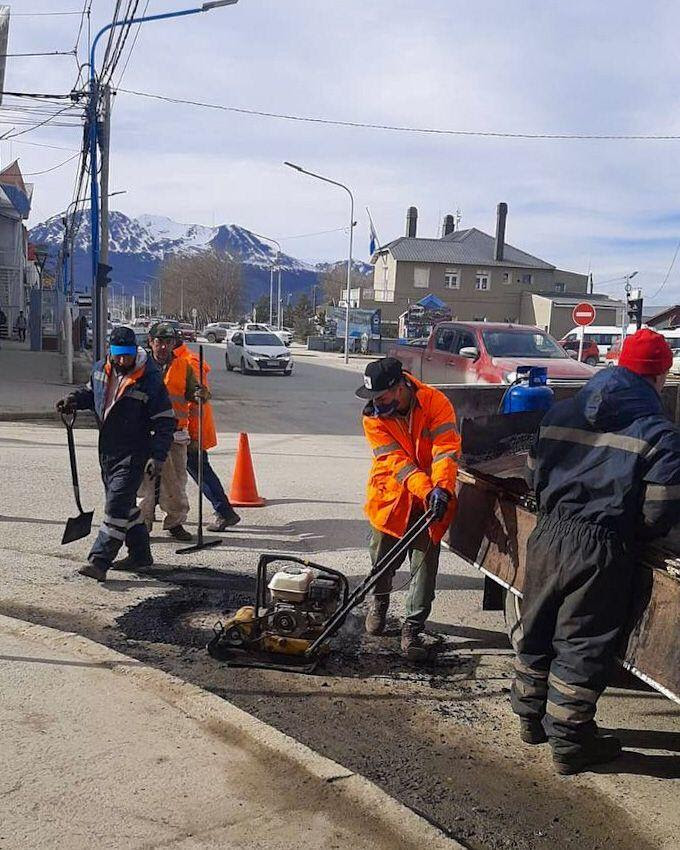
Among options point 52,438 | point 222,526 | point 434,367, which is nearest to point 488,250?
point 434,367

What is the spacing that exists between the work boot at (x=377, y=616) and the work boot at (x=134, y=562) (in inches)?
74.1

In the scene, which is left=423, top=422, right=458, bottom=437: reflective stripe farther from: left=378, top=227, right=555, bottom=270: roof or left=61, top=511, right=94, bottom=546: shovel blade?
left=378, top=227, right=555, bottom=270: roof

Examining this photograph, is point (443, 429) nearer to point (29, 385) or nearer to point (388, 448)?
point (388, 448)

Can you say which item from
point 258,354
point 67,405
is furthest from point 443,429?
point 258,354

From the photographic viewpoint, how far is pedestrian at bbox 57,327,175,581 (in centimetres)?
587

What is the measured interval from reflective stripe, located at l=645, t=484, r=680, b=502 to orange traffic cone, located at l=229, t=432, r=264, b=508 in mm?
5476

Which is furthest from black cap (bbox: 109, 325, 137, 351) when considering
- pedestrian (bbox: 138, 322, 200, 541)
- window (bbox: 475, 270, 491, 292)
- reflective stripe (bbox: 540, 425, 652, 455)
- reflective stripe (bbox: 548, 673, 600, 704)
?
window (bbox: 475, 270, 491, 292)

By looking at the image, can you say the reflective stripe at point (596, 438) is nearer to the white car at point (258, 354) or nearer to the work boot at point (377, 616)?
the work boot at point (377, 616)

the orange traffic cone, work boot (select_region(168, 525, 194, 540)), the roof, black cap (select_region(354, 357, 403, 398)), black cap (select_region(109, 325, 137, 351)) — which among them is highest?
the roof

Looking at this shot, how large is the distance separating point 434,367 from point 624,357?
12182 millimetres

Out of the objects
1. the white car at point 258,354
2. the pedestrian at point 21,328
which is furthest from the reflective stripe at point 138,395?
the pedestrian at point 21,328

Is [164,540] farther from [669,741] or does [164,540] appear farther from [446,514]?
[669,741]

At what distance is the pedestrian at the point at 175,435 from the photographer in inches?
280

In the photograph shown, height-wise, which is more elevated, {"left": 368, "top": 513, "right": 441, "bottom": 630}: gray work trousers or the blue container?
the blue container
